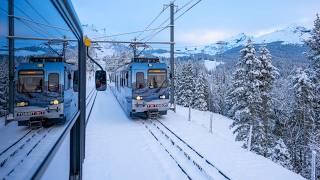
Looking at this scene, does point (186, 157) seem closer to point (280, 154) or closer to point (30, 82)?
point (30, 82)

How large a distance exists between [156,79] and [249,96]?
998 cm

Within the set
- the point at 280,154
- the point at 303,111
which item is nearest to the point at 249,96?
the point at 280,154

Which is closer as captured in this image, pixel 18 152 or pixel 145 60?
pixel 18 152

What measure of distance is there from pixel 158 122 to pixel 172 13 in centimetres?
855

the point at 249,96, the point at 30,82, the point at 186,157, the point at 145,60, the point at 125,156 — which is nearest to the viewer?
the point at 30,82

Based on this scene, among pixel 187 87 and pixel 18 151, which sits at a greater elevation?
pixel 187 87

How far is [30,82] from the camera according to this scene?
227cm

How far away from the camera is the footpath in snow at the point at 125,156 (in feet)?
31.1

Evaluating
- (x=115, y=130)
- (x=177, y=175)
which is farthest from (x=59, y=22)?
(x=115, y=130)

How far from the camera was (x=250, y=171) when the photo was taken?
9383mm

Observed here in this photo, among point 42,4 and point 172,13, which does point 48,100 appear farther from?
point 172,13

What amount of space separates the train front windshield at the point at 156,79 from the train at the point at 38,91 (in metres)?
15.9

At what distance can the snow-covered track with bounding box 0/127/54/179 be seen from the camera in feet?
4.99

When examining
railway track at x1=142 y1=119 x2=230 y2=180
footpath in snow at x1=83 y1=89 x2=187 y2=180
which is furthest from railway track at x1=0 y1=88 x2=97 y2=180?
footpath in snow at x1=83 y1=89 x2=187 y2=180
